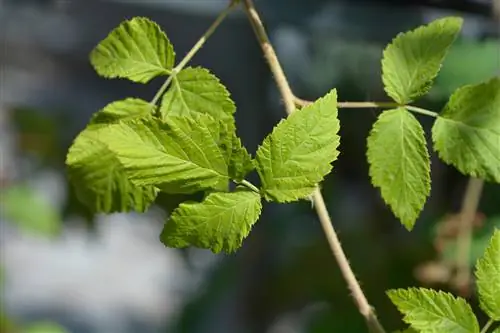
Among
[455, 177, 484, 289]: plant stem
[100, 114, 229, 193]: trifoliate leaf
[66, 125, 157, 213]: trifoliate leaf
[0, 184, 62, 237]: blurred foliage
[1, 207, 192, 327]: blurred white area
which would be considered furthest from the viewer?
Result: [1, 207, 192, 327]: blurred white area

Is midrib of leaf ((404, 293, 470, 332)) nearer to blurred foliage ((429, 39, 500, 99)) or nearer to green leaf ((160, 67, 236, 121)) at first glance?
green leaf ((160, 67, 236, 121))

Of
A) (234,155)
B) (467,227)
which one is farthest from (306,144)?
(467,227)

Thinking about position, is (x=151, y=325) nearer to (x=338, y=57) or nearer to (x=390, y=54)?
(x=338, y=57)

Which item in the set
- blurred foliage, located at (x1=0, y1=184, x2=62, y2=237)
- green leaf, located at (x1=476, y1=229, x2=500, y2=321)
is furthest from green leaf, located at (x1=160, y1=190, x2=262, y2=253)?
blurred foliage, located at (x1=0, y1=184, x2=62, y2=237)

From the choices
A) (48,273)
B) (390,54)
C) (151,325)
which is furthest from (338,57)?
(48,273)

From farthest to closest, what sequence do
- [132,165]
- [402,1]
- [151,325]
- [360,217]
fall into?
[151,325] < [360,217] < [402,1] < [132,165]

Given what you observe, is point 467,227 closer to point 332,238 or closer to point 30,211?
point 332,238

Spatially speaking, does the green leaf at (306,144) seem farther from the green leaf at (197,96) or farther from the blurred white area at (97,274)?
the blurred white area at (97,274)
